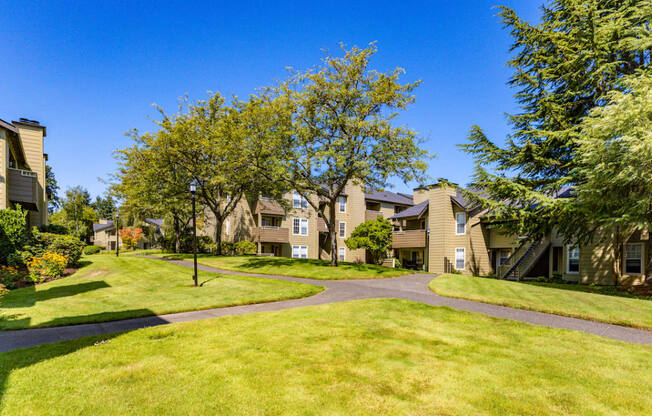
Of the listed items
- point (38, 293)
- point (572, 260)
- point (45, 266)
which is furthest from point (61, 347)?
point (572, 260)

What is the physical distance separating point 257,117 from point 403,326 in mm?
20010

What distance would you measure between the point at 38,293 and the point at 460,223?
98.6 ft

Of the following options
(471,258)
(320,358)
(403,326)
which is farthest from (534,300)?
(471,258)

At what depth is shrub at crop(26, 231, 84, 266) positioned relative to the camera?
18150 mm

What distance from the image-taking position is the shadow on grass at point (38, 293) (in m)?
11.3

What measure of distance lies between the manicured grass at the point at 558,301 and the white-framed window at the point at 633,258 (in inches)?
408

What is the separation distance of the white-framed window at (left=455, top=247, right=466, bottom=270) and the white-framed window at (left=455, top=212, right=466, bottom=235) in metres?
1.59

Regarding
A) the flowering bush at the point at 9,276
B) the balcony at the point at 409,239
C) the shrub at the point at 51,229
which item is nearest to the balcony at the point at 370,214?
the balcony at the point at 409,239

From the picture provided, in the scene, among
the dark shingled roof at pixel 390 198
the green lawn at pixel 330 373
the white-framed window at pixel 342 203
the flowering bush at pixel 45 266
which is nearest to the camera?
the green lawn at pixel 330 373

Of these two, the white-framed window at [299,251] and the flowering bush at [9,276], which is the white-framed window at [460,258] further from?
the flowering bush at [9,276]

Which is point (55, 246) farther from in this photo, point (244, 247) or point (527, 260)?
point (527, 260)

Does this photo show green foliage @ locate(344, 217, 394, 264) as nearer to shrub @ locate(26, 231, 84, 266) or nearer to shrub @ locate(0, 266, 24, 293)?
shrub @ locate(26, 231, 84, 266)

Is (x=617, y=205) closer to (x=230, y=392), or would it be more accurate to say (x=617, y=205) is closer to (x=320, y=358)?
(x=320, y=358)

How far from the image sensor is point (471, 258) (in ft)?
98.0
